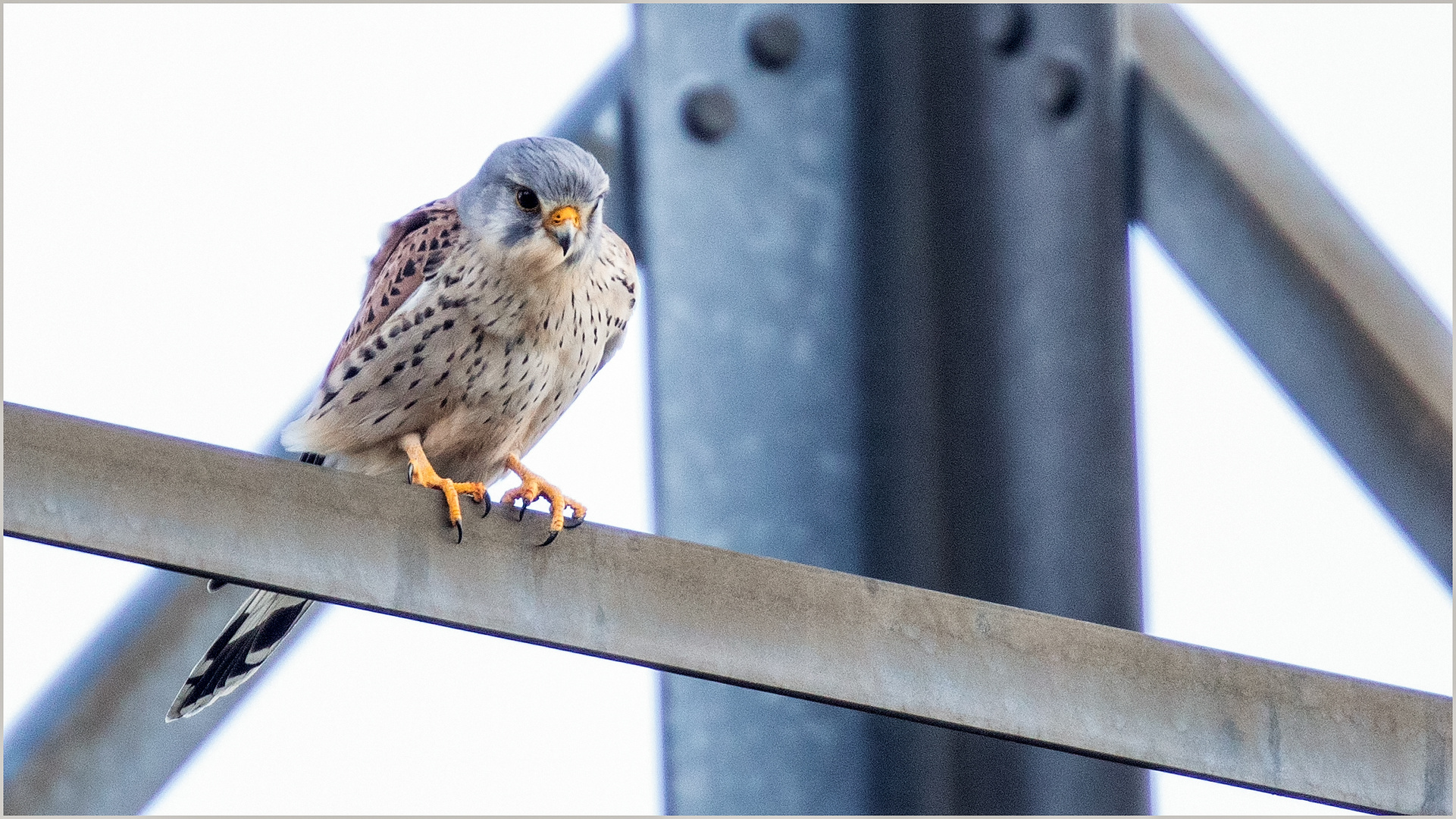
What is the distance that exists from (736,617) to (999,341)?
2085 mm

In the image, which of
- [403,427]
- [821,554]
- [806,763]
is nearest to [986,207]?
[821,554]

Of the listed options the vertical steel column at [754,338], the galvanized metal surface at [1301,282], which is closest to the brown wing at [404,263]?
the vertical steel column at [754,338]

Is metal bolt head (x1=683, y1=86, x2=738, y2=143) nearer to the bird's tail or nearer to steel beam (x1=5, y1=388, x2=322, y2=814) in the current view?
steel beam (x1=5, y1=388, x2=322, y2=814)

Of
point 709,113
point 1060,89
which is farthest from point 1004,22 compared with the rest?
point 709,113

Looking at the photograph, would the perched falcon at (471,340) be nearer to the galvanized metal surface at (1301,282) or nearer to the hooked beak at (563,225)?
the hooked beak at (563,225)

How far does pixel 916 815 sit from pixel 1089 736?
5.18ft

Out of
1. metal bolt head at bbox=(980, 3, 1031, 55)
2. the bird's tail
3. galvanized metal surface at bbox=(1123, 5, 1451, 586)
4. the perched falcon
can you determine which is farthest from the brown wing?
galvanized metal surface at bbox=(1123, 5, 1451, 586)

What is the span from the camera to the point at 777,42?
168 inches

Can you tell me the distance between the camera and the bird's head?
3.14 m

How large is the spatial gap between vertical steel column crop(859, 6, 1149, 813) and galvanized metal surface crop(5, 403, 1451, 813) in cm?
154

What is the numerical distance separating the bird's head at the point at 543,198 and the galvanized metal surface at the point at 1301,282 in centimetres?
173

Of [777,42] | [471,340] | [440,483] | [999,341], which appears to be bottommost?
[440,483]

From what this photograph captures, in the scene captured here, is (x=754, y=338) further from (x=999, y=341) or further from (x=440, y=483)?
A: (x=440, y=483)

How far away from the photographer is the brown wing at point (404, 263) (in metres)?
3.31
